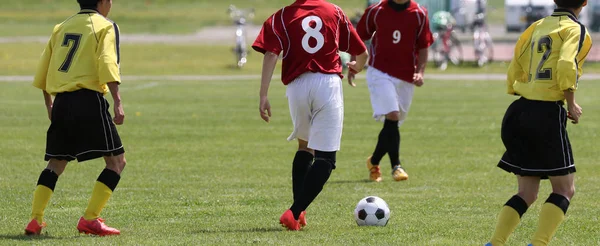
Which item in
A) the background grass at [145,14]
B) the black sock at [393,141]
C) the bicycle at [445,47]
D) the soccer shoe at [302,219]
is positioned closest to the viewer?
the soccer shoe at [302,219]

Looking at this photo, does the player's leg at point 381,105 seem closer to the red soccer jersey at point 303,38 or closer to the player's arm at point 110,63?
the red soccer jersey at point 303,38

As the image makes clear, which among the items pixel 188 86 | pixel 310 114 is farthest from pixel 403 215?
pixel 188 86

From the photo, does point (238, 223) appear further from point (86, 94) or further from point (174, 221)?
point (86, 94)

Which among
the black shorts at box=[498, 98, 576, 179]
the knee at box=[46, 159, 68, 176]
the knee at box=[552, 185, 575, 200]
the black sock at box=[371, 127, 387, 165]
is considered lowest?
the black sock at box=[371, 127, 387, 165]

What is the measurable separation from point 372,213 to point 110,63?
2271mm

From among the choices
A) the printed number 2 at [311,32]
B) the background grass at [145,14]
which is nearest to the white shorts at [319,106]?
the printed number 2 at [311,32]

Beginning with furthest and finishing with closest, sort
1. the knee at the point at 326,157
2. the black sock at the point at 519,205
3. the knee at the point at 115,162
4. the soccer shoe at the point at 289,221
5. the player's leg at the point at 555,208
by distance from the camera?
the knee at the point at 326,157 → the soccer shoe at the point at 289,221 → the knee at the point at 115,162 → the black sock at the point at 519,205 → the player's leg at the point at 555,208

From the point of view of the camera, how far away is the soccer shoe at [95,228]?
7.43 m

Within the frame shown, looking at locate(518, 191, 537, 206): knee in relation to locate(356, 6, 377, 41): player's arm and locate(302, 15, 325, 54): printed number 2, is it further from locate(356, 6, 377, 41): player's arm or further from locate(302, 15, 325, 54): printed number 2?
locate(356, 6, 377, 41): player's arm

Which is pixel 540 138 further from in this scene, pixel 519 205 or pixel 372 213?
pixel 372 213

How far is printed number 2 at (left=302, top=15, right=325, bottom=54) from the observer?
762 centimetres

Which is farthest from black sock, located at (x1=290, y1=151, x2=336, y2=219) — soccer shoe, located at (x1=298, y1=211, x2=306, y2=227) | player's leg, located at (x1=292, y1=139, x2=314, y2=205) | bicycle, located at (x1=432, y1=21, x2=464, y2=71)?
bicycle, located at (x1=432, y1=21, x2=464, y2=71)

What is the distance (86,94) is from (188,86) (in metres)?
16.7

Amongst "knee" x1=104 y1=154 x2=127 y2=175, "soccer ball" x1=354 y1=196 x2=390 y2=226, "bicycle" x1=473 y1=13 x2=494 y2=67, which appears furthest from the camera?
"bicycle" x1=473 y1=13 x2=494 y2=67
